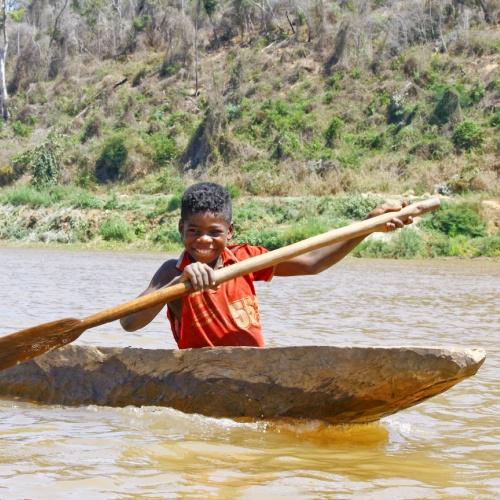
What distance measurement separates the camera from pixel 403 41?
3041 centimetres

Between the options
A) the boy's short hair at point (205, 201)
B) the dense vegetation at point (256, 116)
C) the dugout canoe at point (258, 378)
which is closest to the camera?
the dugout canoe at point (258, 378)

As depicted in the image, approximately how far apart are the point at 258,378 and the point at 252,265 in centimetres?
44

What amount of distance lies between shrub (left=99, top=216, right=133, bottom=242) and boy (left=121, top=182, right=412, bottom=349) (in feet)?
60.6

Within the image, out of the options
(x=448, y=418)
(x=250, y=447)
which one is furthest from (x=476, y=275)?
(x=250, y=447)

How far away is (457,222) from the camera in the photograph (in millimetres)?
18781

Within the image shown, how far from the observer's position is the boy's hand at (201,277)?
10.3ft

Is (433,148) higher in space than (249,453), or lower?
higher

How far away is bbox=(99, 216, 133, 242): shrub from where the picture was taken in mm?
21953

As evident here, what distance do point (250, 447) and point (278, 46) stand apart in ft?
103

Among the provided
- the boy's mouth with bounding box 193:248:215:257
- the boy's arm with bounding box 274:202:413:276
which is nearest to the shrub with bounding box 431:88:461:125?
the boy's arm with bounding box 274:202:413:276

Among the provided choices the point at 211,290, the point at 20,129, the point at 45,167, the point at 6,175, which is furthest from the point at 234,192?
the point at 211,290

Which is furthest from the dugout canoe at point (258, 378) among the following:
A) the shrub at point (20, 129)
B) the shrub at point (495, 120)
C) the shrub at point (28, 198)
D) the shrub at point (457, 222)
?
the shrub at point (20, 129)

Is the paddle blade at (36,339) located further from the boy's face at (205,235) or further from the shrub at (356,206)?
the shrub at (356,206)

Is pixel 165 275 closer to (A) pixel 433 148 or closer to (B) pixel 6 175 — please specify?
(A) pixel 433 148
